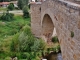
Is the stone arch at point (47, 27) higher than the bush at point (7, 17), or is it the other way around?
the stone arch at point (47, 27)

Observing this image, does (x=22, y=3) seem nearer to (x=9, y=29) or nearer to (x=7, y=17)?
(x=7, y=17)

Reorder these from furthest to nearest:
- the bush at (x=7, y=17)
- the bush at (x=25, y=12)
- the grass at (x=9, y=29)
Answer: the bush at (x=25, y=12), the bush at (x=7, y=17), the grass at (x=9, y=29)

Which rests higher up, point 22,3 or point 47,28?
point 47,28

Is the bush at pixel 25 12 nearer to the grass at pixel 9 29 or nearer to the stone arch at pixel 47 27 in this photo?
the grass at pixel 9 29

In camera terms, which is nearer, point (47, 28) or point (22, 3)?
point (47, 28)

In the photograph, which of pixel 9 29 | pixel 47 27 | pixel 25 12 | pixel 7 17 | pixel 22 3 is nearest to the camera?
pixel 47 27

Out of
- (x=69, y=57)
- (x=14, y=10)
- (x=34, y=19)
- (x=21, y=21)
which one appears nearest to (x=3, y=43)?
(x=34, y=19)

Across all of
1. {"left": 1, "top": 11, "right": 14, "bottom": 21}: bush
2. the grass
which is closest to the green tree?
the grass

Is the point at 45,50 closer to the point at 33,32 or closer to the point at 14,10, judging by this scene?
the point at 33,32

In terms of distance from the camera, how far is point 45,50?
16.2 metres

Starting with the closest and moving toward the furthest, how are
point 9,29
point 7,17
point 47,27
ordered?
point 47,27 < point 9,29 < point 7,17

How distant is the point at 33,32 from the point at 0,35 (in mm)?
4125

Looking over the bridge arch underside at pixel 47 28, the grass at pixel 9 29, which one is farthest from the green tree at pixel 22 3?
the bridge arch underside at pixel 47 28

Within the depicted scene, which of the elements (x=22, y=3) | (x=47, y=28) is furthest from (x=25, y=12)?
(x=47, y=28)
